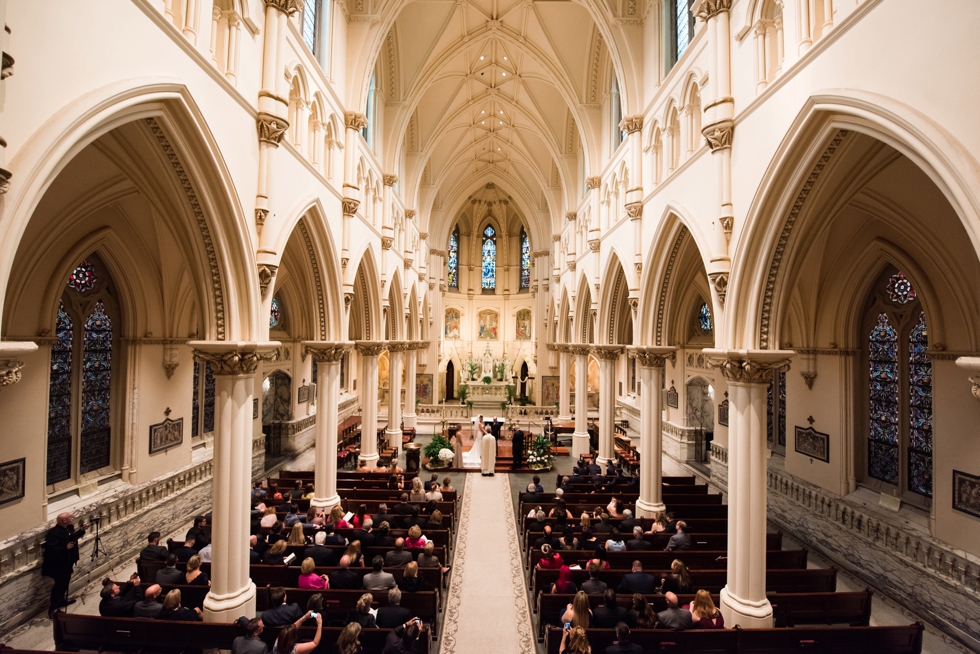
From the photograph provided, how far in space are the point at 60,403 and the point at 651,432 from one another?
1279 cm

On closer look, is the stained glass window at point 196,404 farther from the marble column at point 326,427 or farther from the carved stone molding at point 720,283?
the carved stone molding at point 720,283

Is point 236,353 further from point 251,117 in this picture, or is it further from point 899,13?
point 899,13

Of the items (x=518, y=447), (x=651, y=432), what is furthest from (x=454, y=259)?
(x=651, y=432)

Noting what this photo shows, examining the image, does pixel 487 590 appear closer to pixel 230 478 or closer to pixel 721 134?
pixel 230 478

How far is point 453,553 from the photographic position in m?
11.0

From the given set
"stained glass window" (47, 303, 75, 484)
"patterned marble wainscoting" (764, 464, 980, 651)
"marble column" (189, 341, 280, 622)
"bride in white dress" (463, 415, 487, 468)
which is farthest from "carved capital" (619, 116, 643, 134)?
"stained glass window" (47, 303, 75, 484)

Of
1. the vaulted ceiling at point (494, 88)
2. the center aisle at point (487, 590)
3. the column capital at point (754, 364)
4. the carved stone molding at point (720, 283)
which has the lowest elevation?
the center aisle at point (487, 590)

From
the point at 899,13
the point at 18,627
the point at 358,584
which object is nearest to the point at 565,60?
the point at 899,13

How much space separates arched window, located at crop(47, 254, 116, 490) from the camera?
32.6 feet

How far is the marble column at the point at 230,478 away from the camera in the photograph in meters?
7.40

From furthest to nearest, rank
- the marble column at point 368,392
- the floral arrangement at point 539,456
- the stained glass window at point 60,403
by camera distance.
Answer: the floral arrangement at point 539,456 → the marble column at point 368,392 → the stained glass window at point 60,403

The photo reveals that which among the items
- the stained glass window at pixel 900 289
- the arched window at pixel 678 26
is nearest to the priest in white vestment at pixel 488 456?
the stained glass window at pixel 900 289

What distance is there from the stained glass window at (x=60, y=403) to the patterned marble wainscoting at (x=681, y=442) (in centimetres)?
1821

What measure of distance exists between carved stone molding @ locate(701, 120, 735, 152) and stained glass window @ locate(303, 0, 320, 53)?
864 cm
